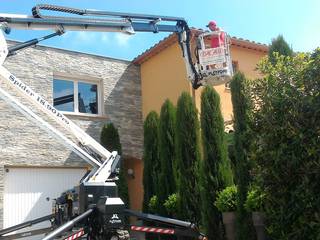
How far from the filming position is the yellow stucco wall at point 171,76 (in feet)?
53.1

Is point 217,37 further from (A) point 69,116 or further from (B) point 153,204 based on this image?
(A) point 69,116

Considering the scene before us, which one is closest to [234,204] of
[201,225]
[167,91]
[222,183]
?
[222,183]

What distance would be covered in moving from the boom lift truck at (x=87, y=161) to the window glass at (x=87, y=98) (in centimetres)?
589

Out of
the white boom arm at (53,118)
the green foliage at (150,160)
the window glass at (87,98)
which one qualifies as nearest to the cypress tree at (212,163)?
the white boom arm at (53,118)

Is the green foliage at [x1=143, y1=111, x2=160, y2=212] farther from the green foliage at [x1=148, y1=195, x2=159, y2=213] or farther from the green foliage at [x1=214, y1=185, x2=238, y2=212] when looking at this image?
the green foliage at [x1=214, y1=185, x2=238, y2=212]

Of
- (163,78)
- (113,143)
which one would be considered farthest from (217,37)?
(113,143)

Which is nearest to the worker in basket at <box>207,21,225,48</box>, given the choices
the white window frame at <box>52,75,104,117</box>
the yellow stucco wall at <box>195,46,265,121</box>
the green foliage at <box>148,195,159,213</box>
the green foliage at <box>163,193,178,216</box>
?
the yellow stucco wall at <box>195,46,265,121</box>

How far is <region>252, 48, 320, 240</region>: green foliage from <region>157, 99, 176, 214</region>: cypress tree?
7589mm

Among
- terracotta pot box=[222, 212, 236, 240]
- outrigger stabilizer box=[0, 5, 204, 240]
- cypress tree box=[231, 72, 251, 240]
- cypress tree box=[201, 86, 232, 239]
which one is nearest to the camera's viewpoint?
outrigger stabilizer box=[0, 5, 204, 240]

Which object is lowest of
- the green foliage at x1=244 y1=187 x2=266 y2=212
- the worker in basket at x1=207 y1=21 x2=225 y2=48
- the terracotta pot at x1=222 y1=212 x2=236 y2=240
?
the terracotta pot at x1=222 y1=212 x2=236 y2=240

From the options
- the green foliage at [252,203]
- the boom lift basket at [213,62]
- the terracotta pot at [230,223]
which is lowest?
the terracotta pot at [230,223]

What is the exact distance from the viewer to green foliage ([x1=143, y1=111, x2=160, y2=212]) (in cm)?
1468

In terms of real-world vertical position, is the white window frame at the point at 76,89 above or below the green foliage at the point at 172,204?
above

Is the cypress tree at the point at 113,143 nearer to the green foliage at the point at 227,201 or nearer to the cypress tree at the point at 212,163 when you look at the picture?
the cypress tree at the point at 212,163
